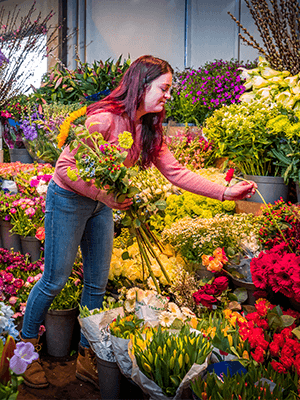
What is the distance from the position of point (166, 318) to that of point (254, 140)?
39.8 inches

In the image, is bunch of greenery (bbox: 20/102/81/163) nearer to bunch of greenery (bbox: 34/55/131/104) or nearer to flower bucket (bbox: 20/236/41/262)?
bunch of greenery (bbox: 34/55/131/104)

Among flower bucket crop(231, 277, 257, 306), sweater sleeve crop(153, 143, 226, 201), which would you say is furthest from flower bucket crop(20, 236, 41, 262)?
flower bucket crop(231, 277, 257, 306)

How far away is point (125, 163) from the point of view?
A: 1535 mm

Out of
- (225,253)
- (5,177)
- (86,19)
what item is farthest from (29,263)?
(86,19)

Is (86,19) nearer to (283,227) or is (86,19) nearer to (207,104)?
(207,104)

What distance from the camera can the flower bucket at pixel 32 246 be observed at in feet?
8.54

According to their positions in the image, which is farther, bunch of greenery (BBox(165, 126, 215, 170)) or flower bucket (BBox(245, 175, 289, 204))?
bunch of greenery (BBox(165, 126, 215, 170))

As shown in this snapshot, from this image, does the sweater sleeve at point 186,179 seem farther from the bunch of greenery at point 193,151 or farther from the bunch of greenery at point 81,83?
the bunch of greenery at point 81,83

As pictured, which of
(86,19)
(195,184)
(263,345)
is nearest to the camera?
(263,345)

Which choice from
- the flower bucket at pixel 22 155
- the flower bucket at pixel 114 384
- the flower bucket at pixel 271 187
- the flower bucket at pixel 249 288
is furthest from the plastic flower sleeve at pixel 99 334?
the flower bucket at pixel 22 155

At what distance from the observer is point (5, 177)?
293cm

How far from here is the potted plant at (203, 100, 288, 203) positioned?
6.30ft

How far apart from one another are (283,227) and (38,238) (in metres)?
1.54

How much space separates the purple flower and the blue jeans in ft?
2.80
